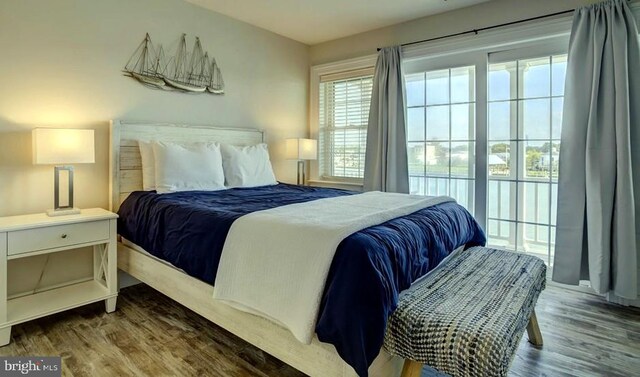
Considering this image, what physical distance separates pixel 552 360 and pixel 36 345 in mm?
2904

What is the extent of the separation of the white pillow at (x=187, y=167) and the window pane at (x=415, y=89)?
6.77 ft

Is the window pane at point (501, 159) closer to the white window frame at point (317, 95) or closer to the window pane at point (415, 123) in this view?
the window pane at point (415, 123)

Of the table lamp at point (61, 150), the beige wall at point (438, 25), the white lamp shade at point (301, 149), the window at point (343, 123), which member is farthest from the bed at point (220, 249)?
the beige wall at point (438, 25)

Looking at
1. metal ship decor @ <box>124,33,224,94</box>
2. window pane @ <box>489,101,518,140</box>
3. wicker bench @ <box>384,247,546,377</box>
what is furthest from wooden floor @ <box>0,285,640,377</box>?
metal ship decor @ <box>124,33,224,94</box>

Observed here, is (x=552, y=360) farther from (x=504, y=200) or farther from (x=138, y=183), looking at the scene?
(x=138, y=183)

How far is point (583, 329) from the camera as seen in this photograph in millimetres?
2340

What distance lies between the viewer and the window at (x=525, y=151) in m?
3.09

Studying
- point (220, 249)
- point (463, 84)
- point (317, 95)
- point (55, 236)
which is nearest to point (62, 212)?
point (55, 236)

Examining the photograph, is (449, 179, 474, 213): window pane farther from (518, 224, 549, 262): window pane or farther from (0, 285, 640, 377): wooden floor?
(0, 285, 640, 377): wooden floor

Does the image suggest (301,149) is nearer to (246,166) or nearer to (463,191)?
(246,166)

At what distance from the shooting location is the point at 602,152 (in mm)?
2668

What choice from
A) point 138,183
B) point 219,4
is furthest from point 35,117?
point 219,4

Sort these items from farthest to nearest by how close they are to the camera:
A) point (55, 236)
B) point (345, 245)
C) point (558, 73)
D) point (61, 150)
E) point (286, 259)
Answer: point (558, 73) → point (61, 150) → point (55, 236) → point (286, 259) → point (345, 245)

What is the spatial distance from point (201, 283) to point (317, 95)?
3.09 metres
